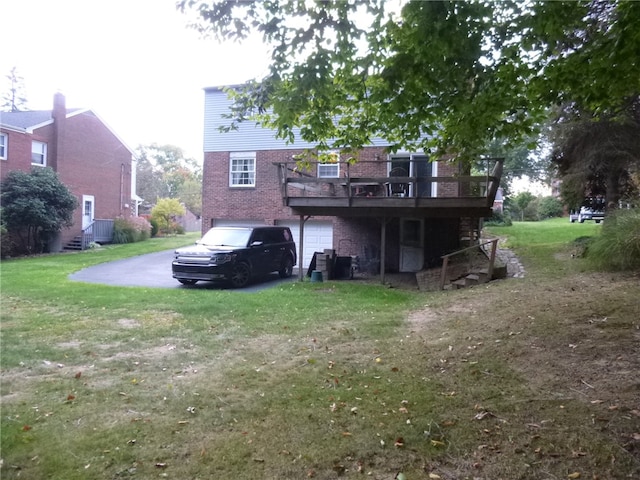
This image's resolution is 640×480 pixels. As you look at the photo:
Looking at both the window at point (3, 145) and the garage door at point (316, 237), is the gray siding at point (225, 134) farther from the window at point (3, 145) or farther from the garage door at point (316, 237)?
the window at point (3, 145)

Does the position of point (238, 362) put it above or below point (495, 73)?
below

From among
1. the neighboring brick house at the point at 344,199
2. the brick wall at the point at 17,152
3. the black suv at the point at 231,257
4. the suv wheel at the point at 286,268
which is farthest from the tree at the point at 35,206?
the suv wheel at the point at 286,268

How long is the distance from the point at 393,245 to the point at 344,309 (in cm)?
898

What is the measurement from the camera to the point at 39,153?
24734mm

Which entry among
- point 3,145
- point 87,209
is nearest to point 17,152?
point 3,145

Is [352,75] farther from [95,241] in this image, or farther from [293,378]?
[95,241]

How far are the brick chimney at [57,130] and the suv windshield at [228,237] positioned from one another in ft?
51.1

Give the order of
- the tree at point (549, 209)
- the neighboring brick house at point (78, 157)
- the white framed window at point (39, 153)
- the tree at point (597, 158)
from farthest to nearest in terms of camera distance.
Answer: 1. the tree at point (549, 209)
2. the white framed window at point (39, 153)
3. the neighboring brick house at point (78, 157)
4. the tree at point (597, 158)

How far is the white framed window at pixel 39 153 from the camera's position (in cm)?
2433

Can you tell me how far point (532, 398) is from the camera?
169 inches

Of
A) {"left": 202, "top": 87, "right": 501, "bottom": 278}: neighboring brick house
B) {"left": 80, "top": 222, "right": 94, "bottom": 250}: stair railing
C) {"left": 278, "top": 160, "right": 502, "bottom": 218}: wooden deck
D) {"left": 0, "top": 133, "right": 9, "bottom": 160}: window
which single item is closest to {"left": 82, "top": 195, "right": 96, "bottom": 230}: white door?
{"left": 80, "top": 222, "right": 94, "bottom": 250}: stair railing

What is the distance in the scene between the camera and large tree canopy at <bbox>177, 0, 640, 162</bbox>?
5188 millimetres

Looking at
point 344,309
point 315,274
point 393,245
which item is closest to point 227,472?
point 344,309

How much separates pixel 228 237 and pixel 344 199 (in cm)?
347
